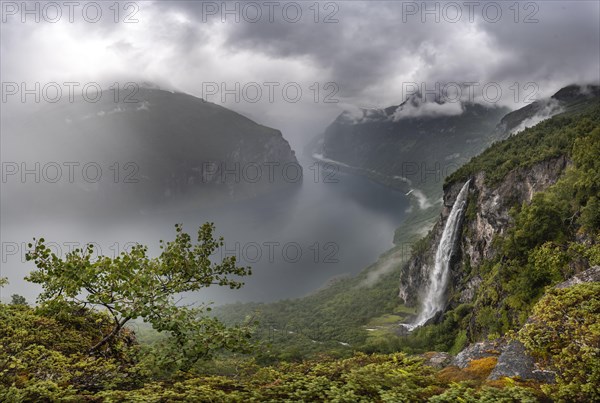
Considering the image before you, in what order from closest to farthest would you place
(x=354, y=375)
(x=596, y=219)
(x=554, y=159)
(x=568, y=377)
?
(x=568, y=377)
(x=354, y=375)
(x=596, y=219)
(x=554, y=159)

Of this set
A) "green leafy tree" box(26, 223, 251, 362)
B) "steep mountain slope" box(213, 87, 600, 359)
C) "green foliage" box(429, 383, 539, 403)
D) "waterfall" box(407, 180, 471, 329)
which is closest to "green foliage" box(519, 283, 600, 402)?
"green foliage" box(429, 383, 539, 403)

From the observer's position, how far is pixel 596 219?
83.6 ft

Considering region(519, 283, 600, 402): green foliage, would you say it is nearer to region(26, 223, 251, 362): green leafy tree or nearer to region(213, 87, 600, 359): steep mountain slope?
region(213, 87, 600, 359): steep mountain slope

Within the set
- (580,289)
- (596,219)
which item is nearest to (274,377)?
(580,289)

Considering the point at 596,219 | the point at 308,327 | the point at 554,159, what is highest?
the point at 554,159

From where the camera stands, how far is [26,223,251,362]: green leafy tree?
845cm

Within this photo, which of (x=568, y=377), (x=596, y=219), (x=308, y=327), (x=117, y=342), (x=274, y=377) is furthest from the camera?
(x=308, y=327)

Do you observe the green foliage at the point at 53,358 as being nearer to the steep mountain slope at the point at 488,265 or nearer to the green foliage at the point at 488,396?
the steep mountain slope at the point at 488,265

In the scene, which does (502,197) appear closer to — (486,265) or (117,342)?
(486,265)

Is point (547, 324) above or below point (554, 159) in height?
below

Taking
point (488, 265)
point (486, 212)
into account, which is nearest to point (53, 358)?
point (488, 265)

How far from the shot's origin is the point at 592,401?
6863 millimetres

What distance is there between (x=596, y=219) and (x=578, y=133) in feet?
123

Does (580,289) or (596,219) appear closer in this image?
(580,289)
